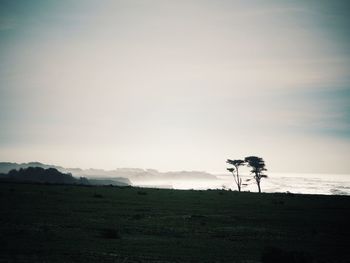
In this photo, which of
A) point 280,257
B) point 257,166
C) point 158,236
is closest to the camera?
point 280,257

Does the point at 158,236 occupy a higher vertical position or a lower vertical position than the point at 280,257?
lower

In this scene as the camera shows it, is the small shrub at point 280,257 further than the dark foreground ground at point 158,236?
No

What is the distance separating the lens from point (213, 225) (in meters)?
22.3

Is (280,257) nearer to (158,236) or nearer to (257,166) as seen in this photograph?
(158,236)

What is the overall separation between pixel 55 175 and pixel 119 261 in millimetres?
114232

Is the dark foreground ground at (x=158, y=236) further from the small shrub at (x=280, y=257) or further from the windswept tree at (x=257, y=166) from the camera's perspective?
the windswept tree at (x=257, y=166)

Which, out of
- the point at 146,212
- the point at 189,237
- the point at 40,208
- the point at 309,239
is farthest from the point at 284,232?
the point at 40,208

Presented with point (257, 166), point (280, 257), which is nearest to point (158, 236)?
point (280, 257)

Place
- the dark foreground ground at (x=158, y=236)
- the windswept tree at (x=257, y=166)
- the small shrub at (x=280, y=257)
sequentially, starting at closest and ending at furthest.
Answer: the small shrub at (x=280, y=257), the dark foreground ground at (x=158, y=236), the windswept tree at (x=257, y=166)

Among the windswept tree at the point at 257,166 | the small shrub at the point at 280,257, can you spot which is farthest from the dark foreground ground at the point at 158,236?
the windswept tree at the point at 257,166

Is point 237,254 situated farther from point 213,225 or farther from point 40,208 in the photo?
point 40,208

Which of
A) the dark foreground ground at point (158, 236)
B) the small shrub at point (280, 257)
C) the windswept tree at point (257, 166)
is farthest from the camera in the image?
the windswept tree at point (257, 166)

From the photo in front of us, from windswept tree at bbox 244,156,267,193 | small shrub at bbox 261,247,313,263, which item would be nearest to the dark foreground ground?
small shrub at bbox 261,247,313,263

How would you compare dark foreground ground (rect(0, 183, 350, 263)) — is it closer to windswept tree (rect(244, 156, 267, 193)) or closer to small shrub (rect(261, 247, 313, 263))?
small shrub (rect(261, 247, 313, 263))
